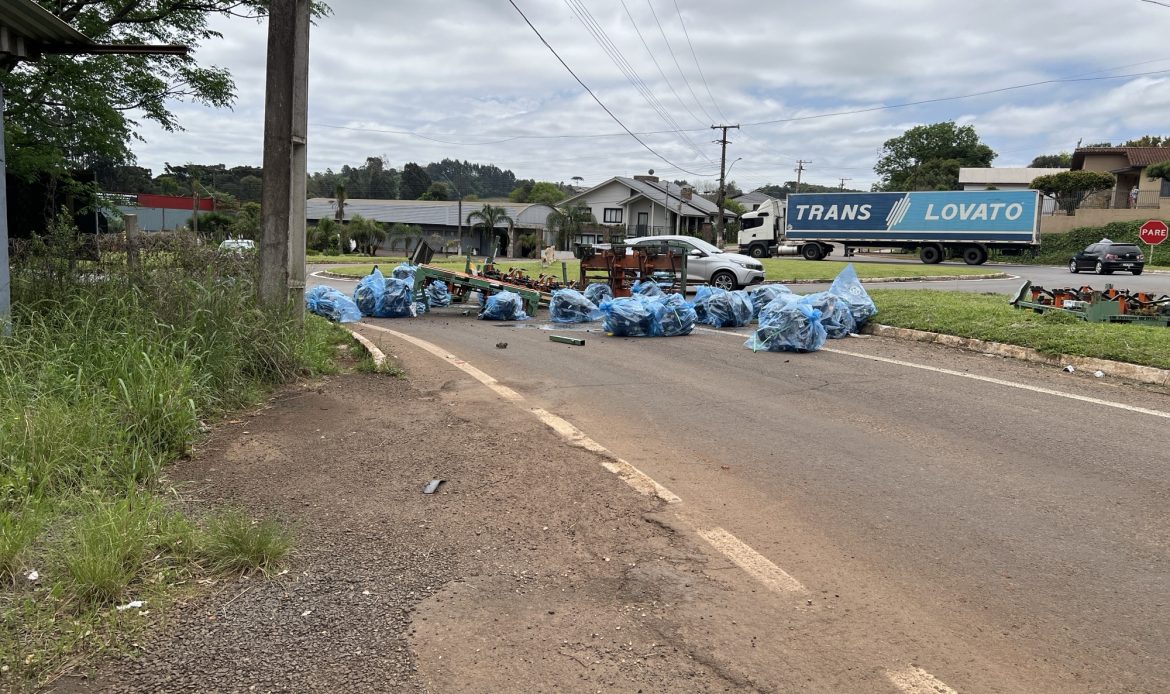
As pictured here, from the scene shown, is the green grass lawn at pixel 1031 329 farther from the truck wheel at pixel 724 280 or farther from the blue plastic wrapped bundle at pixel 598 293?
the truck wheel at pixel 724 280

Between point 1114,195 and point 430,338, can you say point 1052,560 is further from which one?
point 1114,195

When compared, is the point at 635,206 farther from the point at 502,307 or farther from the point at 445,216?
the point at 502,307

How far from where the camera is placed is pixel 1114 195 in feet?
159

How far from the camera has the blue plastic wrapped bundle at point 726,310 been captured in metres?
13.6

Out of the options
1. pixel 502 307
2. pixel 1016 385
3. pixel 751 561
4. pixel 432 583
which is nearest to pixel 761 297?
pixel 502 307

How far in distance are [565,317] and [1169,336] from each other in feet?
30.5

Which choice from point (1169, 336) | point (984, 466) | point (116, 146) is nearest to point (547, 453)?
point (984, 466)

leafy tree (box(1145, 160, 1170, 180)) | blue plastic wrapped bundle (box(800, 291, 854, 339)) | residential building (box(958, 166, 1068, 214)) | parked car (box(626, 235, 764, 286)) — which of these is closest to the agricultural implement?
blue plastic wrapped bundle (box(800, 291, 854, 339))

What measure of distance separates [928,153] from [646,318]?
315 ft

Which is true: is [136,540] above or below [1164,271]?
below

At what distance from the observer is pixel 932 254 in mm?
39594

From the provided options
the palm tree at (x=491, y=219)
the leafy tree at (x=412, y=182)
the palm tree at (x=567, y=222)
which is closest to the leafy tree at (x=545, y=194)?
the palm tree at (x=491, y=219)

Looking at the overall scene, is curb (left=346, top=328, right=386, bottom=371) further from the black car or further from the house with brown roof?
the house with brown roof

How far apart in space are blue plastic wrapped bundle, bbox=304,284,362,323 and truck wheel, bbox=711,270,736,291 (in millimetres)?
9403
